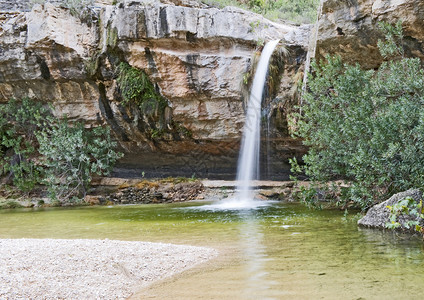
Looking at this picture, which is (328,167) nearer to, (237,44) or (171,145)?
(237,44)

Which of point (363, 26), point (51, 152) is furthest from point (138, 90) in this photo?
point (363, 26)

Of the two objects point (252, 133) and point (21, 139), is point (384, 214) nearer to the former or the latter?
point (252, 133)

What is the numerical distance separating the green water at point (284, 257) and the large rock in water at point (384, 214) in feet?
1.10

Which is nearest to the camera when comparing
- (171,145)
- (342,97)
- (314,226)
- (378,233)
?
(378,233)

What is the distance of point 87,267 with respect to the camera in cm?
465

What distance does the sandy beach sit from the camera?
3.90 metres

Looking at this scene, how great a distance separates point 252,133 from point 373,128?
8047 millimetres

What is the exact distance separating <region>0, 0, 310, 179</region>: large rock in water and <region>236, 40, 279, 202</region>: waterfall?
49 centimetres

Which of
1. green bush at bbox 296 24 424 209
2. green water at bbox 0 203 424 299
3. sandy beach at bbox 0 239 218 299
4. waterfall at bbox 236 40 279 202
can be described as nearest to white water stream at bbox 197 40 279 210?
waterfall at bbox 236 40 279 202

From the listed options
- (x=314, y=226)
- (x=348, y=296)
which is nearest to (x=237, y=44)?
(x=314, y=226)

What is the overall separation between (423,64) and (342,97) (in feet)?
11.1

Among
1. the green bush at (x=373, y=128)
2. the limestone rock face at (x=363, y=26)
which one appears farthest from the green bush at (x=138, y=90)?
the green bush at (x=373, y=128)

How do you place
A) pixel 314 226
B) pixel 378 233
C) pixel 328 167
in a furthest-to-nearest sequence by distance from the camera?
pixel 328 167 < pixel 314 226 < pixel 378 233

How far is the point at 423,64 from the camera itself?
11.6 m
